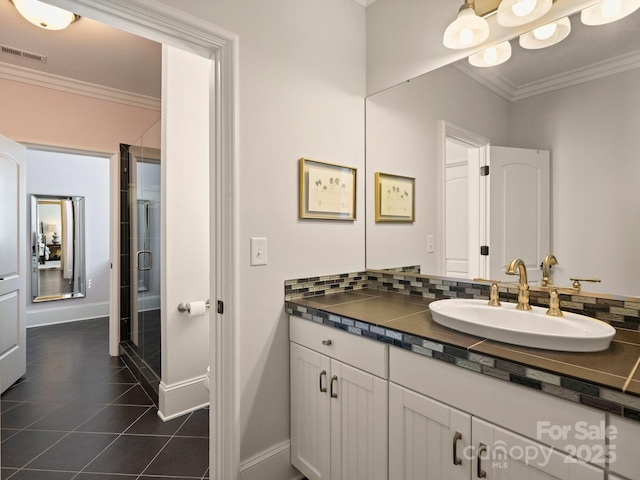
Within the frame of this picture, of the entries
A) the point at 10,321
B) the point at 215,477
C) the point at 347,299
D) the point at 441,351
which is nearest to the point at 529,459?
the point at 441,351

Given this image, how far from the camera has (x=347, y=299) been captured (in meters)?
1.70

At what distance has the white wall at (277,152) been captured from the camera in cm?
150

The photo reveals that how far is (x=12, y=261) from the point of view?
9.04 feet

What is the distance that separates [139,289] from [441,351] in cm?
284

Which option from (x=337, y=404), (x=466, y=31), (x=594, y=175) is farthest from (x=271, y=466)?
(x=466, y=31)

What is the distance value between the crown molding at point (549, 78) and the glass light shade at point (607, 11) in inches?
5.9

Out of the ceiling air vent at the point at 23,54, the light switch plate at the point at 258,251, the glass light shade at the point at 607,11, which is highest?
the ceiling air vent at the point at 23,54

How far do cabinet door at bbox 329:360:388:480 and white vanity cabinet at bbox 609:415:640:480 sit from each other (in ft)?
2.03

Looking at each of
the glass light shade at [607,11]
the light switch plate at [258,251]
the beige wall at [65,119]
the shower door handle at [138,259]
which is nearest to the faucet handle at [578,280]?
the glass light shade at [607,11]

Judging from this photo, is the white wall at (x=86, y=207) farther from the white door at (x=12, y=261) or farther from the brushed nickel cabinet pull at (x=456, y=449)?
the brushed nickel cabinet pull at (x=456, y=449)

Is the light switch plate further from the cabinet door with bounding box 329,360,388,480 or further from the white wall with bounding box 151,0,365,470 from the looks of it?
the cabinet door with bounding box 329,360,388,480

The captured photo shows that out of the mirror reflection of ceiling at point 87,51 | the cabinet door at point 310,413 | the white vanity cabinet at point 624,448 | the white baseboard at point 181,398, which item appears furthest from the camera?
the mirror reflection of ceiling at point 87,51

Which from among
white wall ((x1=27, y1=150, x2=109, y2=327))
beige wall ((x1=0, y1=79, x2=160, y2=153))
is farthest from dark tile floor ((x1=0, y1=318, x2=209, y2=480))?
Answer: beige wall ((x1=0, y1=79, x2=160, y2=153))

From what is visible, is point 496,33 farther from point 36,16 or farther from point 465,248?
point 36,16
